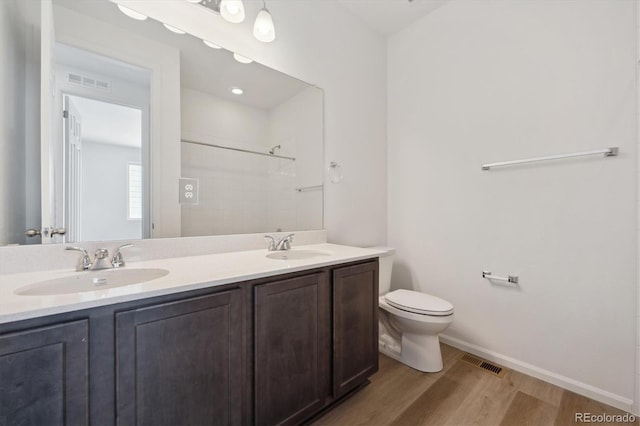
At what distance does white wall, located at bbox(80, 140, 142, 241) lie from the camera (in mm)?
1145

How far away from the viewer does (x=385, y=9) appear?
2.14 m

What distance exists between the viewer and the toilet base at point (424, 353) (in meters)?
1.71

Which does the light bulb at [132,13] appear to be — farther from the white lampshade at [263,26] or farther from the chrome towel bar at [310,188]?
the chrome towel bar at [310,188]

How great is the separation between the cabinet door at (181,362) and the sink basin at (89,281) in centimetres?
29

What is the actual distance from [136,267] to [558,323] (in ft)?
7.60

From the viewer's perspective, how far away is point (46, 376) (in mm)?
656

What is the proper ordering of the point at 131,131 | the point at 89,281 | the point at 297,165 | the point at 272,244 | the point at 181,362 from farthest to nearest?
1. the point at 297,165
2. the point at 272,244
3. the point at 131,131
4. the point at 89,281
5. the point at 181,362

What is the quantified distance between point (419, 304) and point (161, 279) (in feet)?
4.86

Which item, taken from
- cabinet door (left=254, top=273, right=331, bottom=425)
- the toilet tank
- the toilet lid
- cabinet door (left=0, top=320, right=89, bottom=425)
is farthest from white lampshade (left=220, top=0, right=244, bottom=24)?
the toilet lid

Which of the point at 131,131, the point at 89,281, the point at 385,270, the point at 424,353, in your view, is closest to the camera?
the point at 89,281

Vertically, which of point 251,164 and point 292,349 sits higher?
point 251,164

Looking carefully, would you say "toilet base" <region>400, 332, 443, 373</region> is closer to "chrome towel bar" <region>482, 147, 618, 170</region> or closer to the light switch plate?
"chrome towel bar" <region>482, 147, 618, 170</region>

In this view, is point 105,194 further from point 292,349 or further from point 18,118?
point 292,349

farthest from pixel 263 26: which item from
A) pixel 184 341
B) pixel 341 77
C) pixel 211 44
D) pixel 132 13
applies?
pixel 184 341
